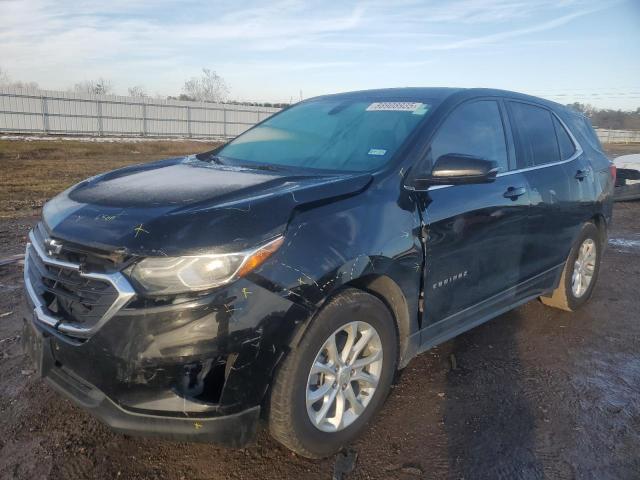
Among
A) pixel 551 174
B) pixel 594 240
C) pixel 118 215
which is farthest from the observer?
pixel 594 240

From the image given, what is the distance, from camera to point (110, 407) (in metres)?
2.16

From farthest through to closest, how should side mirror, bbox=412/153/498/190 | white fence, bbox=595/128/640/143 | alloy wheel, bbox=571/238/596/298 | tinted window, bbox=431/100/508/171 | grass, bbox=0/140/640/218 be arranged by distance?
1. white fence, bbox=595/128/640/143
2. grass, bbox=0/140/640/218
3. alloy wheel, bbox=571/238/596/298
4. tinted window, bbox=431/100/508/171
5. side mirror, bbox=412/153/498/190

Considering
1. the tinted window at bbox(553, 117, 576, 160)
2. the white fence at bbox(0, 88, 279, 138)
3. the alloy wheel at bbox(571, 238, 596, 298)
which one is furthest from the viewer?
the white fence at bbox(0, 88, 279, 138)

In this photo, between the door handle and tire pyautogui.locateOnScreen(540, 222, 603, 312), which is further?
tire pyautogui.locateOnScreen(540, 222, 603, 312)

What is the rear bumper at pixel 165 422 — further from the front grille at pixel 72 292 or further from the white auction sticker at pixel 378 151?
the white auction sticker at pixel 378 151

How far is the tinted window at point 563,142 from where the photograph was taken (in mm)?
4383

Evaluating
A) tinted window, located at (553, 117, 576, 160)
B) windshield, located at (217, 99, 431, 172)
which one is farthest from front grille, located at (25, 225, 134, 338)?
tinted window, located at (553, 117, 576, 160)

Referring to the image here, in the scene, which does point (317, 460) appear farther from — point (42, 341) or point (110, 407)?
point (42, 341)

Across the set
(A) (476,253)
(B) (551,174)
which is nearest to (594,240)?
(B) (551,174)

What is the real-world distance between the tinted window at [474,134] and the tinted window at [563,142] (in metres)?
0.97

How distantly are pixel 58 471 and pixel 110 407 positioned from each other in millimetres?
577

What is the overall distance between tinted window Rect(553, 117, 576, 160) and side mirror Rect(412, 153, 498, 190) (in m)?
1.84

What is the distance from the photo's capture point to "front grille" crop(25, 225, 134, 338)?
2.08 metres

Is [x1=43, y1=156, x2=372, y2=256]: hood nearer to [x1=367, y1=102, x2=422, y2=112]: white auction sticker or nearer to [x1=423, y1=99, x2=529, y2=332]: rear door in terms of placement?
[x1=423, y1=99, x2=529, y2=332]: rear door
